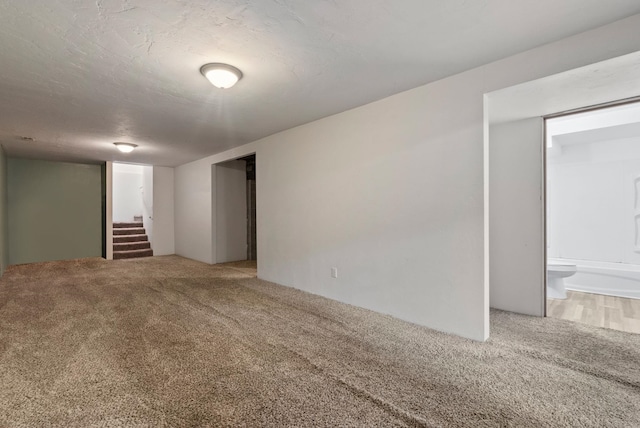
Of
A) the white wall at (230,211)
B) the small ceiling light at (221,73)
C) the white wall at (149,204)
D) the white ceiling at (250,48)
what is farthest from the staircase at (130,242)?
the small ceiling light at (221,73)

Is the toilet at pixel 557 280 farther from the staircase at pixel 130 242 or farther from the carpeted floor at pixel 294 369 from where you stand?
the staircase at pixel 130 242

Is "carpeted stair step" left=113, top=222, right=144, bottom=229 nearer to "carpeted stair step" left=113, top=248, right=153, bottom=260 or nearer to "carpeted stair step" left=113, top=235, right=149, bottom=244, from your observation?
"carpeted stair step" left=113, top=235, right=149, bottom=244

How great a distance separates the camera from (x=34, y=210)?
21.6 ft

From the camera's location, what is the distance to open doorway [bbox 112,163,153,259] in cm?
754

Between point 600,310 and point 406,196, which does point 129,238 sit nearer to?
point 406,196

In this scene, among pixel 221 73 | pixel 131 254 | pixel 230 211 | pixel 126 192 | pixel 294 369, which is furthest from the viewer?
pixel 126 192

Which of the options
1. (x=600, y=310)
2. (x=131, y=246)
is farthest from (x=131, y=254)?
(x=600, y=310)

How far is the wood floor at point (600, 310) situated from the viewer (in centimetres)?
290

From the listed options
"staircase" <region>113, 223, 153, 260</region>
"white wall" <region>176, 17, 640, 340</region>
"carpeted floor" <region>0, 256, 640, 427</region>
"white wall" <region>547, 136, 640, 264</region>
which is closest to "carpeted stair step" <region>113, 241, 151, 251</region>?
"staircase" <region>113, 223, 153, 260</region>

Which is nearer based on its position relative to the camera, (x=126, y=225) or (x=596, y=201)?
(x=596, y=201)

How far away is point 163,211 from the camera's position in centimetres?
746

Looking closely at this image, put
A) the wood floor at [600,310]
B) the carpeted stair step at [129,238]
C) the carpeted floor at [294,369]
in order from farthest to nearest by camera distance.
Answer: the carpeted stair step at [129,238] → the wood floor at [600,310] → the carpeted floor at [294,369]

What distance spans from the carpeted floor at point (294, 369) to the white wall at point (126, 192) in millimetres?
6788

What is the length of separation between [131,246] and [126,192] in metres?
2.96
